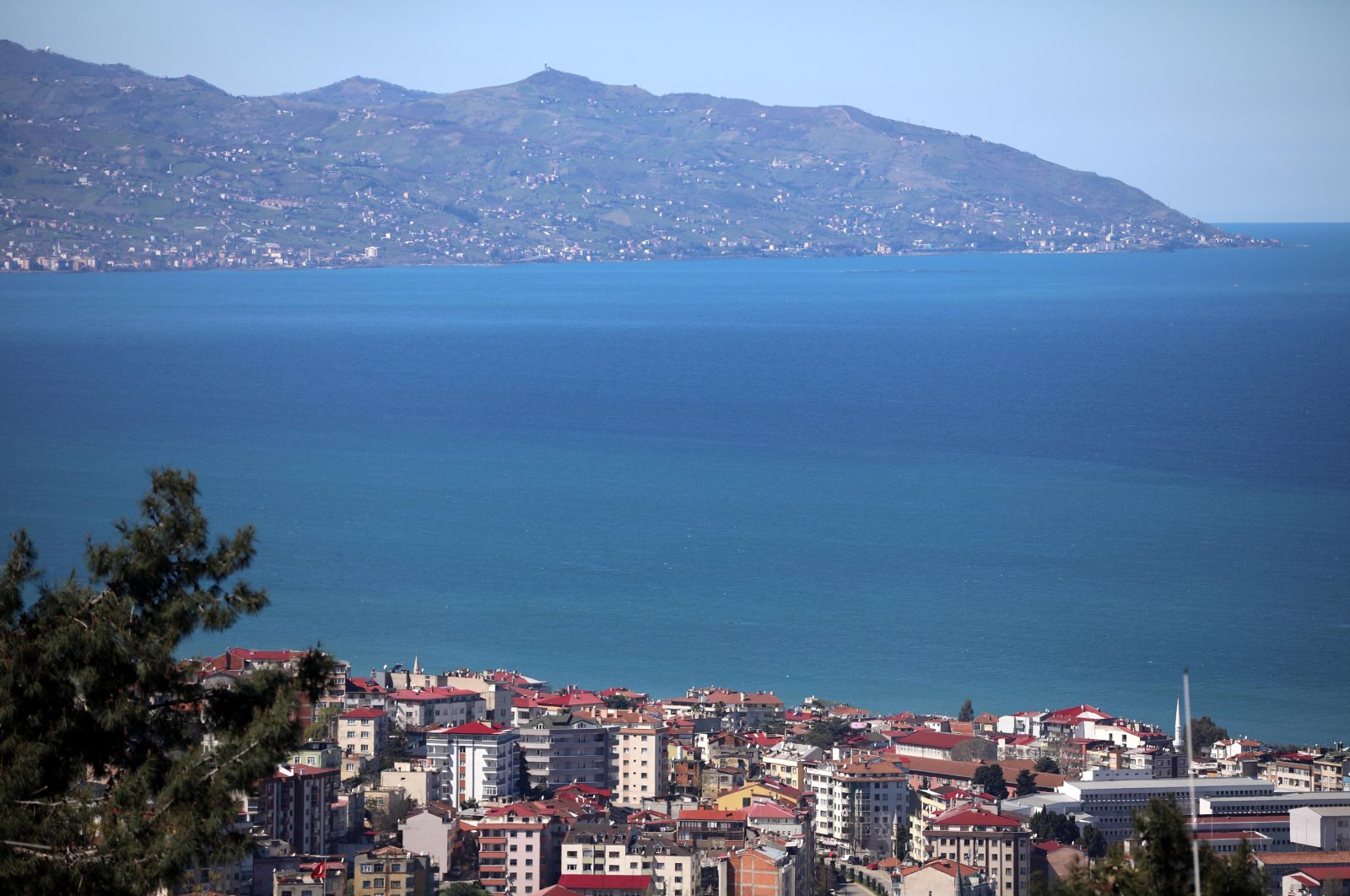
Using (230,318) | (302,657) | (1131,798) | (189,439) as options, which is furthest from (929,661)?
(230,318)

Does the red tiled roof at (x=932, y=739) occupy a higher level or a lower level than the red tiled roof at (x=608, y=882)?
lower

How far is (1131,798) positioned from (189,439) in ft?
80.8

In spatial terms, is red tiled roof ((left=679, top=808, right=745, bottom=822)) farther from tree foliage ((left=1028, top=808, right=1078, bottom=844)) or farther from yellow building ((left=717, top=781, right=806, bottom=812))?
tree foliage ((left=1028, top=808, right=1078, bottom=844))

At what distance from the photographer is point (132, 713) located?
386 centimetres

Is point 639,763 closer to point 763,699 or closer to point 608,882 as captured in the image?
point 763,699

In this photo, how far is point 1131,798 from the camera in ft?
44.4

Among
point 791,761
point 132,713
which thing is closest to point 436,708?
point 791,761

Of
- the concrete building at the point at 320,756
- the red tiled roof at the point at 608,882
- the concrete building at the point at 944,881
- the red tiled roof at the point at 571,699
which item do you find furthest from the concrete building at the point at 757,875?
the red tiled roof at the point at 571,699

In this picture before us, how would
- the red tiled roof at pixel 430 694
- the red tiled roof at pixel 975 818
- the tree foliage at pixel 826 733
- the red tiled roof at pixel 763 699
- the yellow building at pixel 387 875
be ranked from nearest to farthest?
1. the yellow building at pixel 387 875
2. the red tiled roof at pixel 975 818
3. the tree foliage at pixel 826 733
4. the red tiled roof at pixel 430 694
5. the red tiled roof at pixel 763 699

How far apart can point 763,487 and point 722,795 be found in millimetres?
14743

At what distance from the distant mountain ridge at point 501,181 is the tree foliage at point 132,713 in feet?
277

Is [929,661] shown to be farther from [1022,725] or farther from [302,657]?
[302,657]

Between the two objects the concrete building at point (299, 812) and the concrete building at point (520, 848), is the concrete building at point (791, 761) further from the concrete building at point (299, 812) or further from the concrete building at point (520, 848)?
the concrete building at point (299, 812)

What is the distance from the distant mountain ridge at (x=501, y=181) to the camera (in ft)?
315
